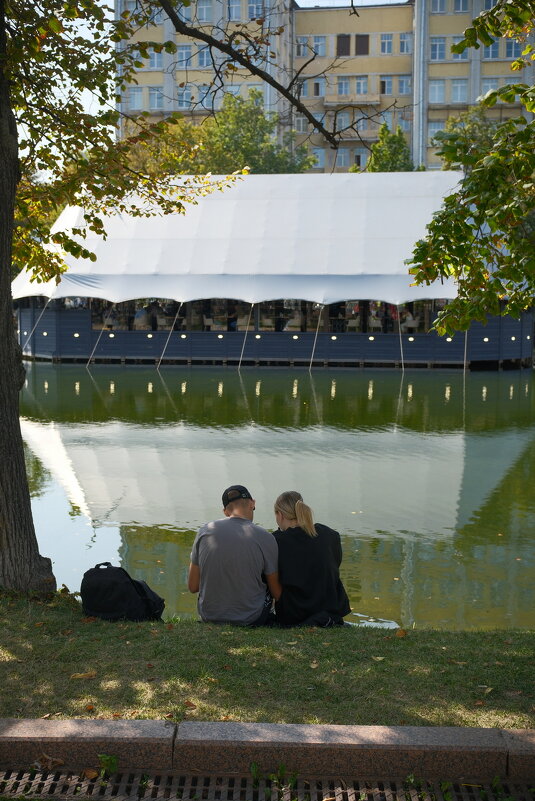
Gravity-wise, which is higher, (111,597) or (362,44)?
(362,44)

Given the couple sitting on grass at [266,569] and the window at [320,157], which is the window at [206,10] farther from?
the couple sitting on grass at [266,569]

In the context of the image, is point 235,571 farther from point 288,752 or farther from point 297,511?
point 288,752

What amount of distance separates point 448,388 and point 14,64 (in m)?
19.4

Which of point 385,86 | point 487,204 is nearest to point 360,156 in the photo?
point 385,86

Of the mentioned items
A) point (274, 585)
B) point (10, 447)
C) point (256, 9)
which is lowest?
point (274, 585)

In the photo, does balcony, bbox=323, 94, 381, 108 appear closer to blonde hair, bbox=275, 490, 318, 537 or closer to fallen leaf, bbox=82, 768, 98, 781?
blonde hair, bbox=275, 490, 318, 537

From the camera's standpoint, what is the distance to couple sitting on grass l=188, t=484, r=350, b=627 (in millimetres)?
6410

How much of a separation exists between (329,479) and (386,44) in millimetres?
70581

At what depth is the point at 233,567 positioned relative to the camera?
6.41 meters

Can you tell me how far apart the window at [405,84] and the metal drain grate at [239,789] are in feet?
253

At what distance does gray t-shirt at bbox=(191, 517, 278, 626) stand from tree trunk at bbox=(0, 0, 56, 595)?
1.46m

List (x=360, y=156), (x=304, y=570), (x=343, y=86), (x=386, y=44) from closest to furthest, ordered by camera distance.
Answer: (x=304, y=570) < (x=360, y=156) < (x=386, y=44) < (x=343, y=86)

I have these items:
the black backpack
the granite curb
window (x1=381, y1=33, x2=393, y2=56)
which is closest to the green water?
the black backpack

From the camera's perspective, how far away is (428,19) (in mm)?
72438
